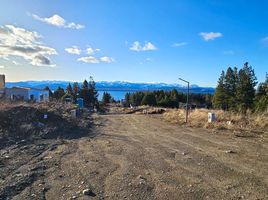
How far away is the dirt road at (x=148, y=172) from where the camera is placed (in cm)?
505

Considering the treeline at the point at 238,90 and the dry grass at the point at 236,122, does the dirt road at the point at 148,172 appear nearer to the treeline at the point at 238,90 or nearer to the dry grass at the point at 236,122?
the dry grass at the point at 236,122

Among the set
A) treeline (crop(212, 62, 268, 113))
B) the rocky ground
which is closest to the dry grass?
the rocky ground

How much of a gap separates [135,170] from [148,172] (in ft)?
1.09

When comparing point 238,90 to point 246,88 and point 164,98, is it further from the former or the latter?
point 164,98

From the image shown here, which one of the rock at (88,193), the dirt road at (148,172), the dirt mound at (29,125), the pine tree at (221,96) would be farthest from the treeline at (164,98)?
the rock at (88,193)

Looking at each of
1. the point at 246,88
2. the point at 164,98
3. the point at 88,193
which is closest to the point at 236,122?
the point at 88,193

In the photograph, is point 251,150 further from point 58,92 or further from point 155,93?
point 155,93

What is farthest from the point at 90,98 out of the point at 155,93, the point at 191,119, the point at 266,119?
the point at 266,119

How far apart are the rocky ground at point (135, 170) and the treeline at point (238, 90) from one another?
57.7 meters

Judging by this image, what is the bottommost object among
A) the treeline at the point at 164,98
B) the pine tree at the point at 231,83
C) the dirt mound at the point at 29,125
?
the treeline at the point at 164,98

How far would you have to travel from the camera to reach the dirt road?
16.6 feet

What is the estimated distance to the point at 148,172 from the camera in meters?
6.38

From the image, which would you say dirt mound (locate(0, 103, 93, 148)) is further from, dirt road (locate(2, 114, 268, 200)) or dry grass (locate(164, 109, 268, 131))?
dry grass (locate(164, 109, 268, 131))

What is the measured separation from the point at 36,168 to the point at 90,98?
6471 cm
